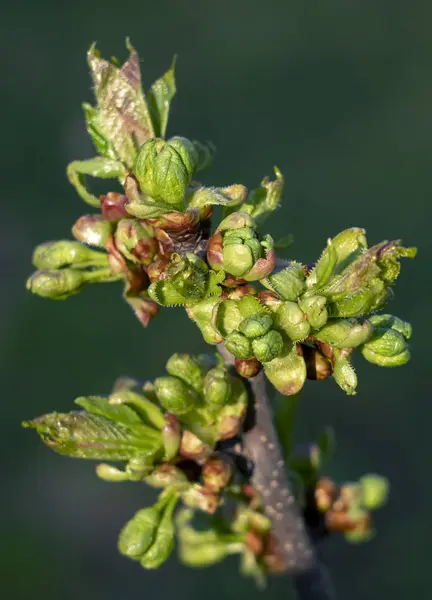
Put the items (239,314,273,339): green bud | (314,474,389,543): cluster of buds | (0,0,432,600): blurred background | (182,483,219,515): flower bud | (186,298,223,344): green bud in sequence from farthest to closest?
1. (0,0,432,600): blurred background
2. (314,474,389,543): cluster of buds
3. (182,483,219,515): flower bud
4. (186,298,223,344): green bud
5. (239,314,273,339): green bud

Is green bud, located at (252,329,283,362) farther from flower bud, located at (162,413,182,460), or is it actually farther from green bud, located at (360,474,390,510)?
green bud, located at (360,474,390,510)

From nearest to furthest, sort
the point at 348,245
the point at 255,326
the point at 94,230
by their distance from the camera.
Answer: the point at 255,326
the point at 348,245
the point at 94,230

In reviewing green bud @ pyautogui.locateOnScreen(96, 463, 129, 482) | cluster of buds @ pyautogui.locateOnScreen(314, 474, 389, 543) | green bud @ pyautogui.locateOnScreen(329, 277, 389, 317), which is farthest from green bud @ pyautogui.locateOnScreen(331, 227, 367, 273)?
cluster of buds @ pyautogui.locateOnScreen(314, 474, 389, 543)

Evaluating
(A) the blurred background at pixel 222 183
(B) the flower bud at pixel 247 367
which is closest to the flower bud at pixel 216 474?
(B) the flower bud at pixel 247 367

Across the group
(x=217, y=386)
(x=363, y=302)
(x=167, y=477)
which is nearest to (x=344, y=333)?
(x=363, y=302)

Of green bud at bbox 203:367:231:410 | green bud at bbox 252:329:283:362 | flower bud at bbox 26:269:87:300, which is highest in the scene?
flower bud at bbox 26:269:87:300

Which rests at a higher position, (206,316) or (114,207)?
(114,207)

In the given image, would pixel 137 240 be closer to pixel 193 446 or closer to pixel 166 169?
pixel 166 169
